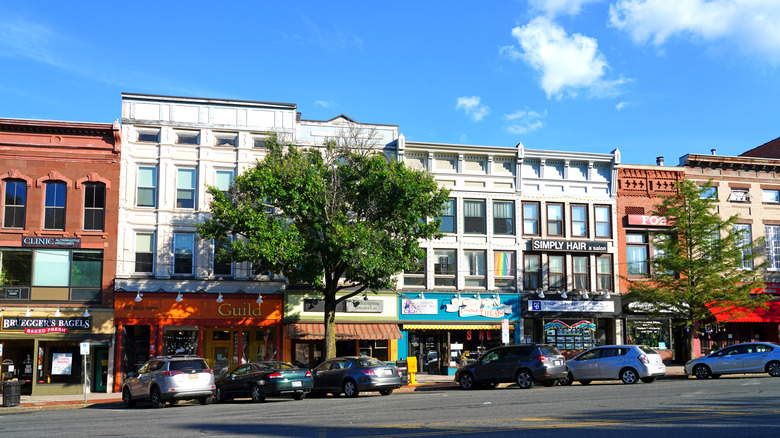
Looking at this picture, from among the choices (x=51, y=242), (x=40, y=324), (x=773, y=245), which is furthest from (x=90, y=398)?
(x=773, y=245)

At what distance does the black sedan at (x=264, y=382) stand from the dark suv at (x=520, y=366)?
6392mm

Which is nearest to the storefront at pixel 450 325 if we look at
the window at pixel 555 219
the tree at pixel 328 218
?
the window at pixel 555 219

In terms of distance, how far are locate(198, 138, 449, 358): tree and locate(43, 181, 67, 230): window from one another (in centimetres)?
755

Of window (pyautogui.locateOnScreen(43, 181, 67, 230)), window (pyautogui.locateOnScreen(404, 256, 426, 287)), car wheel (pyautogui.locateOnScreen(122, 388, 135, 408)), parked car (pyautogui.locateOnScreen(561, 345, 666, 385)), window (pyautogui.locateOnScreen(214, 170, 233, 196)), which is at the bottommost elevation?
car wheel (pyautogui.locateOnScreen(122, 388, 135, 408))

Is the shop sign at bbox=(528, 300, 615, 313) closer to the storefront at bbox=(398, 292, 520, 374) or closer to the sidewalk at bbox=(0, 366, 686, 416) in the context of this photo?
the storefront at bbox=(398, 292, 520, 374)

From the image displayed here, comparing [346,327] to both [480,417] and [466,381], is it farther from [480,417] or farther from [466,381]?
[480,417]

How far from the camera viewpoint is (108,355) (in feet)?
105

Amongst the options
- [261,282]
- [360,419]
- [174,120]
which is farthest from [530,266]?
[360,419]

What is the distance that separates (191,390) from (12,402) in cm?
742

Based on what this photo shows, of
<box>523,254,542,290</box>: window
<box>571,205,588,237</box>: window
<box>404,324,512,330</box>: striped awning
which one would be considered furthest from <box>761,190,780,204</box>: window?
<box>404,324,512,330</box>: striped awning

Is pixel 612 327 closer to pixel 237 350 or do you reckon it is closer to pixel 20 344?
pixel 237 350

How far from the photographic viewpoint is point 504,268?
37.2 meters

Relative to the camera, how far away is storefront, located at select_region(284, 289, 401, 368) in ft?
111

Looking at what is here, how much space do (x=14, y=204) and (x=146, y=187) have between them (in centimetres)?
559
